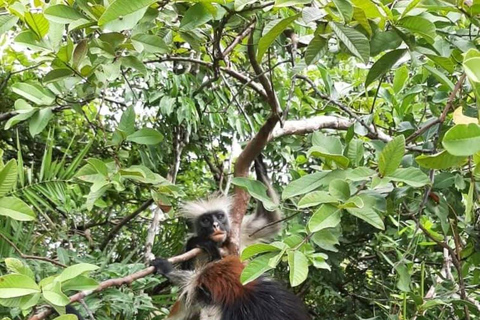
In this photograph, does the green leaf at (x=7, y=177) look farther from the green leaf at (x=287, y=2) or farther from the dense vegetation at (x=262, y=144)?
the green leaf at (x=287, y=2)

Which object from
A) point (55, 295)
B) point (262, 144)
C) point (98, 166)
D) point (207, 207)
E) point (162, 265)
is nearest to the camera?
point (55, 295)

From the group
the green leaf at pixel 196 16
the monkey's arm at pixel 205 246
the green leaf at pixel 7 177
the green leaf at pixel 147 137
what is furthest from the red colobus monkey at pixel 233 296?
the green leaf at pixel 196 16

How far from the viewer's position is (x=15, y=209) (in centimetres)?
185

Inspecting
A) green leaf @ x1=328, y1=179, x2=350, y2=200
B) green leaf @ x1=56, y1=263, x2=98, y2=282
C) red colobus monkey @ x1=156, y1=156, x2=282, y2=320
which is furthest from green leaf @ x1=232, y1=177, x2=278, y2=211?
red colobus monkey @ x1=156, y1=156, x2=282, y2=320

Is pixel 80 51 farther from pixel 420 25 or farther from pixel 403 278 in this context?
pixel 403 278

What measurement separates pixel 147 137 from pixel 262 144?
0.71m

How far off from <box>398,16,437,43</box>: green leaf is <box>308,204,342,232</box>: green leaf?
58 centimetres

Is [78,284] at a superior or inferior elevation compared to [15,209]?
inferior

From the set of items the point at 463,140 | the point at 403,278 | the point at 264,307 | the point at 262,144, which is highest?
the point at 463,140

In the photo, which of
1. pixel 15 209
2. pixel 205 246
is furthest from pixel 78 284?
pixel 205 246

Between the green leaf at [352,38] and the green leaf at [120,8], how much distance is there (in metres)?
0.54

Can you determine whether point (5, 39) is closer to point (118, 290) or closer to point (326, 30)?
point (118, 290)

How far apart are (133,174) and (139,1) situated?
90 cm

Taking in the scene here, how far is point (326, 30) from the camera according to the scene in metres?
1.82
